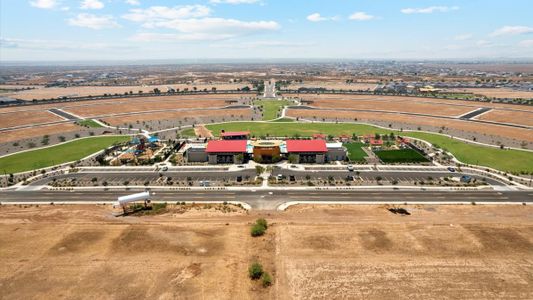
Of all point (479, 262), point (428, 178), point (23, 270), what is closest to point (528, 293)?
point (479, 262)

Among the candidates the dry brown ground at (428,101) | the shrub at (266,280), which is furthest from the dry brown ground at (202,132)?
the dry brown ground at (428,101)

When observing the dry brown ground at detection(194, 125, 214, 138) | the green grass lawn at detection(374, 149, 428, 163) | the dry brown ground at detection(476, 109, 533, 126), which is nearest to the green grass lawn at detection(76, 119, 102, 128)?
the dry brown ground at detection(194, 125, 214, 138)

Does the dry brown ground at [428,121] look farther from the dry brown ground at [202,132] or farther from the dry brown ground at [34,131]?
the dry brown ground at [34,131]

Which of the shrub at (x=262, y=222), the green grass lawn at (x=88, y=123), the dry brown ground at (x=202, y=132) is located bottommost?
the shrub at (x=262, y=222)

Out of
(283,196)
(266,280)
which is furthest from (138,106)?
(266,280)

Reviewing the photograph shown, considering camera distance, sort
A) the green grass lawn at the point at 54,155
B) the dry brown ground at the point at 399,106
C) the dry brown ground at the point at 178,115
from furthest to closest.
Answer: the dry brown ground at the point at 399,106
the dry brown ground at the point at 178,115
the green grass lawn at the point at 54,155

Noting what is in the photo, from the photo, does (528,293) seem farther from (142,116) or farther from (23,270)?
(142,116)

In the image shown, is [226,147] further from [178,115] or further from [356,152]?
[178,115]
